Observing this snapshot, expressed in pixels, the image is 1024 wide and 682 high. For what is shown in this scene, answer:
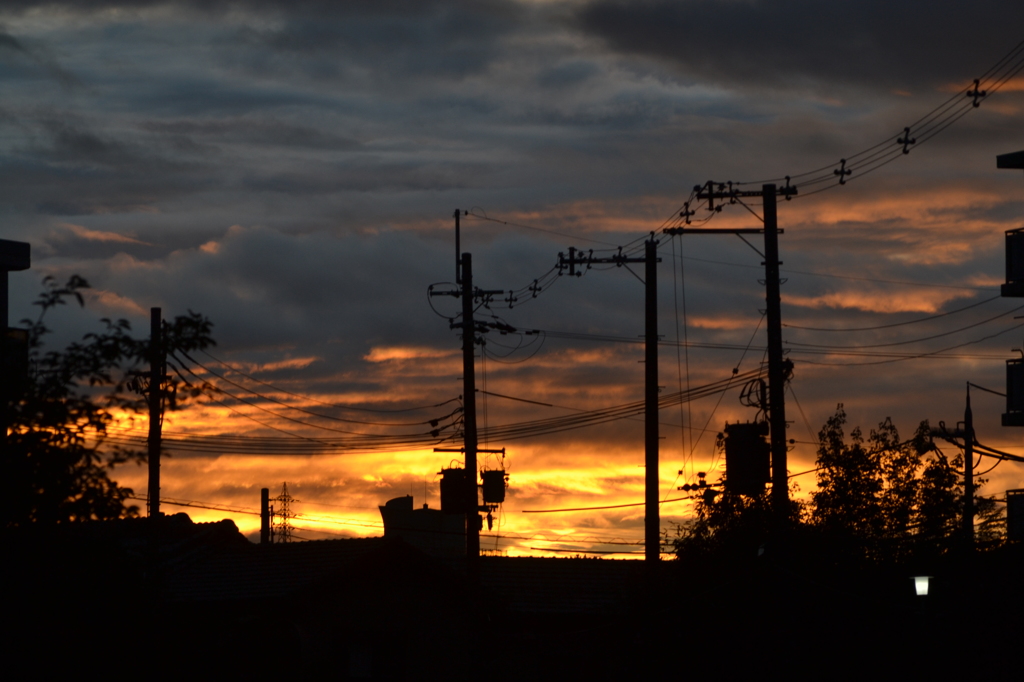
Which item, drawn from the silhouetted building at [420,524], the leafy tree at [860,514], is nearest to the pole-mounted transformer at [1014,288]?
the leafy tree at [860,514]

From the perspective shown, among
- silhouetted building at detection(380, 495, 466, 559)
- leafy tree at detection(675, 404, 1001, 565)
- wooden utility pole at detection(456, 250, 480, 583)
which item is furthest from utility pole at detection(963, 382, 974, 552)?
silhouetted building at detection(380, 495, 466, 559)

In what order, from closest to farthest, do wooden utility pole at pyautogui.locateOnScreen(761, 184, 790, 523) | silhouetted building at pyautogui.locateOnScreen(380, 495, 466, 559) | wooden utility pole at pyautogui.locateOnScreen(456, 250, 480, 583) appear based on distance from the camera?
wooden utility pole at pyautogui.locateOnScreen(761, 184, 790, 523) < wooden utility pole at pyautogui.locateOnScreen(456, 250, 480, 583) < silhouetted building at pyautogui.locateOnScreen(380, 495, 466, 559)

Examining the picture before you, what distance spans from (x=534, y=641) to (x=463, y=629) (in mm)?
2590

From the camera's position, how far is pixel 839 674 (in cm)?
2739

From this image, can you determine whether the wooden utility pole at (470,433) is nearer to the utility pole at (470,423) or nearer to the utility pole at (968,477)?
the utility pole at (470,423)

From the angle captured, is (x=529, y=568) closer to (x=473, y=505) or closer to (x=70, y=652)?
(x=473, y=505)

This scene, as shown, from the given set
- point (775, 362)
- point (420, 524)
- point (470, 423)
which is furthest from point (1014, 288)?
point (420, 524)

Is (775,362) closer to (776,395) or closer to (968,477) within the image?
(776,395)

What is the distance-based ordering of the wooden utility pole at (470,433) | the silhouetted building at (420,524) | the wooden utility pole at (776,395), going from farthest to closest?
the silhouetted building at (420,524) → the wooden utility pole at (470,433) → the wooden utility pole at (776,395)

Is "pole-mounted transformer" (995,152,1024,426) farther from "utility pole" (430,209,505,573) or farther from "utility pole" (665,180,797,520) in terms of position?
"utility pole" (430,209,505,573)

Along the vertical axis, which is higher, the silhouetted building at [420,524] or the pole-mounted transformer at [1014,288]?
the pole-mounted transformer at [1014,288]

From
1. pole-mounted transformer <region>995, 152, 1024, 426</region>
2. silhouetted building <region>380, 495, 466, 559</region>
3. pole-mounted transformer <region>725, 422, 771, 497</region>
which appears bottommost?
silhouetted building <region>380, 495, 466, 559</region>

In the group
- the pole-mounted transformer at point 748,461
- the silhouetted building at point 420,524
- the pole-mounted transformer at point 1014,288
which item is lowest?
the silhouetted building at point 420,524

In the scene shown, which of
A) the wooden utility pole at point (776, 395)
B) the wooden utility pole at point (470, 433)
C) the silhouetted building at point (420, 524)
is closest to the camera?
the wooden utility pole at point (776, 395)
